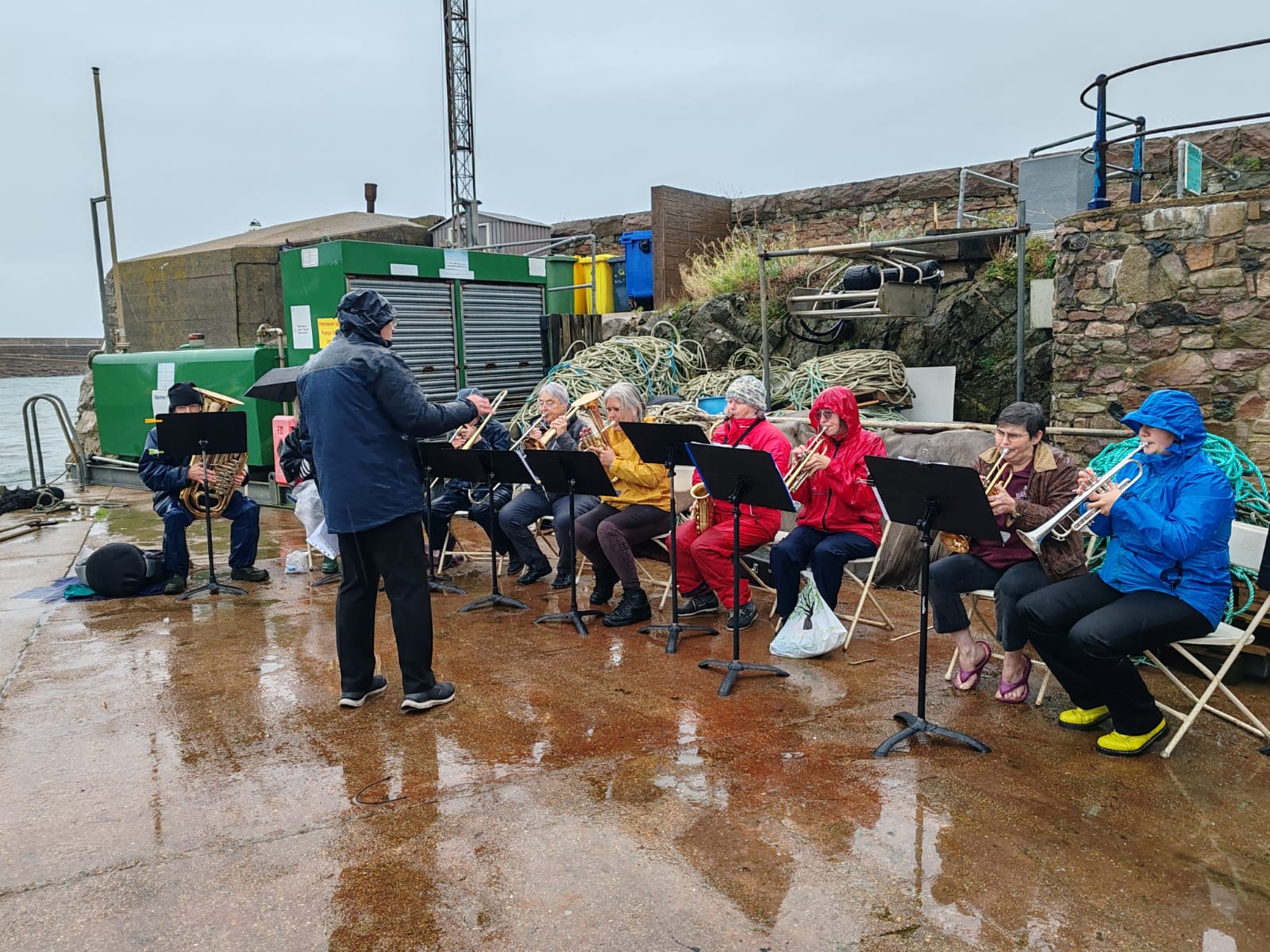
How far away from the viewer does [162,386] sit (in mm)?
12117

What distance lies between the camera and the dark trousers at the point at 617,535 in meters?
6.54

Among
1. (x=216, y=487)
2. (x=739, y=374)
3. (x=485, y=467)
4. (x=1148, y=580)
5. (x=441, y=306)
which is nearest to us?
(x=1148, y=580)

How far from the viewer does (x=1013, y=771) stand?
4.12 metres

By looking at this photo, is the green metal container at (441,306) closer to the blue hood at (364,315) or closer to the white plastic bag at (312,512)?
the white plastic bag at (312,512)

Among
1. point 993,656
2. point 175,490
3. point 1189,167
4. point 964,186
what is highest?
point 964,186

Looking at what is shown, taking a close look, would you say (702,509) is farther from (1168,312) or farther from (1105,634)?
(1168,312)

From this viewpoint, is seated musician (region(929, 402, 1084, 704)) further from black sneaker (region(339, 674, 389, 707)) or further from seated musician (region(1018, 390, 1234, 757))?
black sneaker (region(339, 674, 389, 707))

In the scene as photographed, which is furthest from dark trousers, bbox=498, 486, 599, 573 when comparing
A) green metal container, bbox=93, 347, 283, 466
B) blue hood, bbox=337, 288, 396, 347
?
green metal container, bbox=93, 347, 283, 466

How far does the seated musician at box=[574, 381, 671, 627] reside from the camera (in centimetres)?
653

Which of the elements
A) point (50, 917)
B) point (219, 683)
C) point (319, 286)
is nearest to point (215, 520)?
point (319, 286)

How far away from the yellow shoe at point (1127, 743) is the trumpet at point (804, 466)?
6.69ft

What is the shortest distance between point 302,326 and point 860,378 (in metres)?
5.62

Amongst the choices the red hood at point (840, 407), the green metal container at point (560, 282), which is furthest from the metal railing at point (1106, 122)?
the green metal container at point (560, 282)

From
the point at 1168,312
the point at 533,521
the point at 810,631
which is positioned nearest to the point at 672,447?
the point at 810,631
